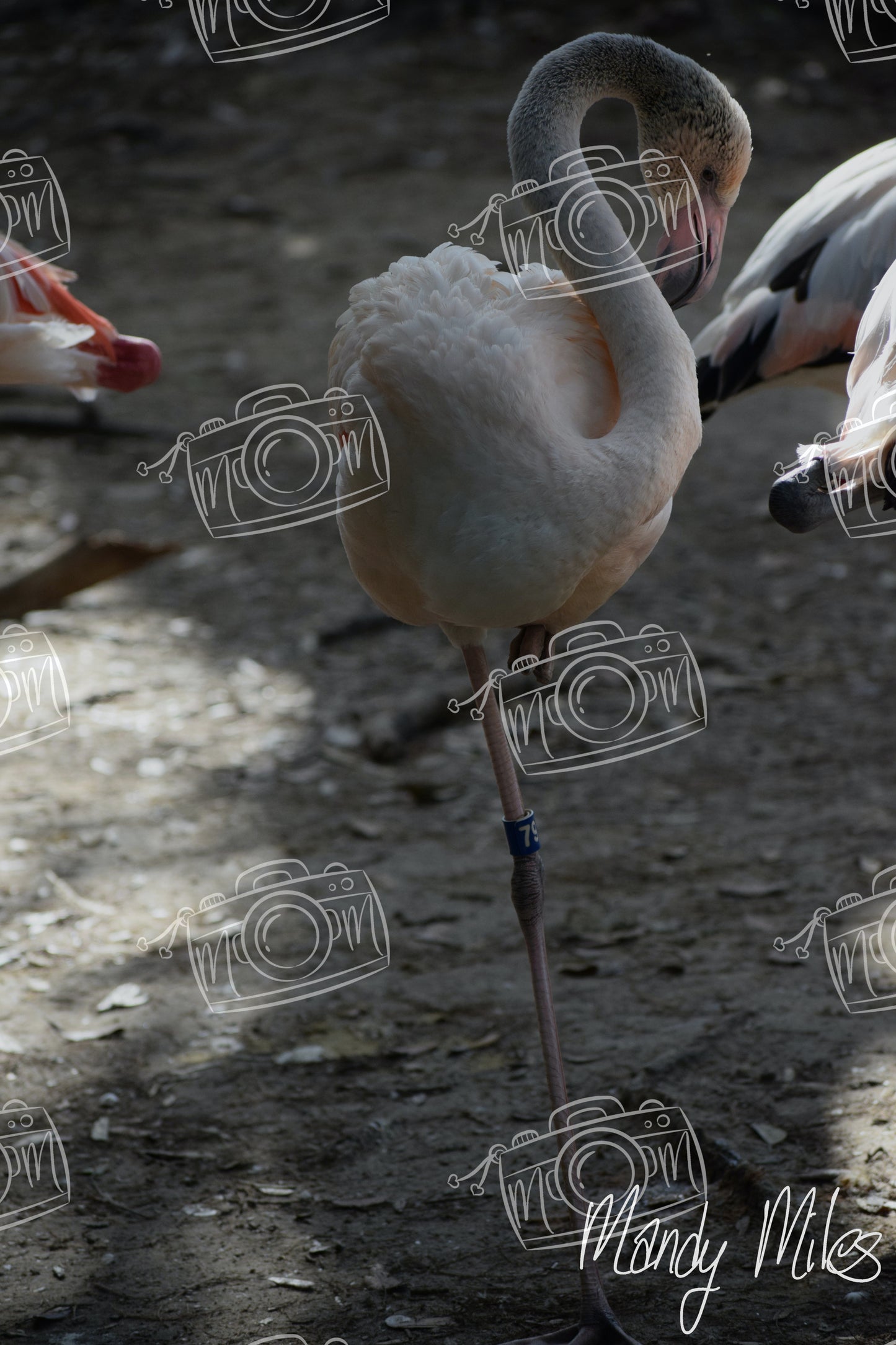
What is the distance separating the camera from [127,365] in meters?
2.51

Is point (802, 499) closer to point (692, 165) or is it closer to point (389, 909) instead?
point (692, 165)

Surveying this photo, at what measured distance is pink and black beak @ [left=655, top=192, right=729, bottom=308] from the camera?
1.78 metres

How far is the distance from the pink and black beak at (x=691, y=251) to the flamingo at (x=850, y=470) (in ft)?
0.94

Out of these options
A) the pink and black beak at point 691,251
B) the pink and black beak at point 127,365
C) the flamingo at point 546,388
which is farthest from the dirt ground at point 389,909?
the pink and black beak at point 691,251
